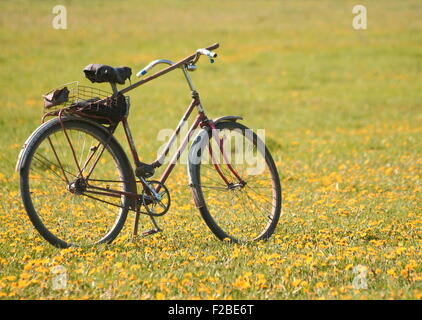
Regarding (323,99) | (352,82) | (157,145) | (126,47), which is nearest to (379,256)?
(157,145)

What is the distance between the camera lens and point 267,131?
12.8 m

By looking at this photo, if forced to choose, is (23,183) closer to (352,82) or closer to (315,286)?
(315,286)

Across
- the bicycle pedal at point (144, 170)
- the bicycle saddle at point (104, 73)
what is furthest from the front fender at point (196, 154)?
the bicycle saddle at point (104, 73)

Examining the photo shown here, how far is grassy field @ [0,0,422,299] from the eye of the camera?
162 inches

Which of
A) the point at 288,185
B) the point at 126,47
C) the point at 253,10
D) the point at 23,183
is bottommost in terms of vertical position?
the point at 288,185

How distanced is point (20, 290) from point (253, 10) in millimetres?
33516

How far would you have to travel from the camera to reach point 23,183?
171 inches

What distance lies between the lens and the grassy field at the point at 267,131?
4.12 m
